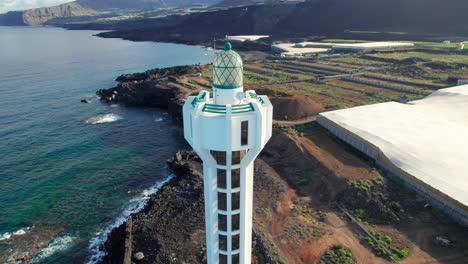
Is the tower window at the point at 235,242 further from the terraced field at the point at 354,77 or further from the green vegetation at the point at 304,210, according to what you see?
the terraced field at the point at 354,77

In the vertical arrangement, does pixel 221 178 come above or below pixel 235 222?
above

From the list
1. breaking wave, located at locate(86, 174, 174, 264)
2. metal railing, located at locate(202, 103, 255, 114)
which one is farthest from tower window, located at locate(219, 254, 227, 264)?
breaking wave, located at locate(86, 174, 174, 264)

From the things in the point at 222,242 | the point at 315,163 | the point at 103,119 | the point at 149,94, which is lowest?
the point at 103,119

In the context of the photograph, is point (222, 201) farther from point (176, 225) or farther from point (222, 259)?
point (176, 225)

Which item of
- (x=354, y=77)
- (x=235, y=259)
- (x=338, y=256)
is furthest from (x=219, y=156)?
(x=354, y=77)

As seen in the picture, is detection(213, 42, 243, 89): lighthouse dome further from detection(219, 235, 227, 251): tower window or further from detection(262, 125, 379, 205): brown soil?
detection(262, 125, 379, 205): brown soil
